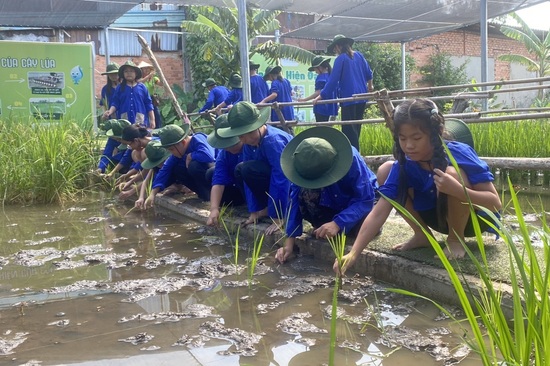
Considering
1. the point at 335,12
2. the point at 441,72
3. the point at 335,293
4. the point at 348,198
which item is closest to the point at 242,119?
the point at 348,198

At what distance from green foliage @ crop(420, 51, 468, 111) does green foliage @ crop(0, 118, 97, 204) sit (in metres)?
14.8

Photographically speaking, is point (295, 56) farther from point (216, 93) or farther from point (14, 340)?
point (14, 340)

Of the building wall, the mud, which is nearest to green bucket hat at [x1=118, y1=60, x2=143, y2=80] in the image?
the mud

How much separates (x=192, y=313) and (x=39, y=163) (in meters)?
3.93

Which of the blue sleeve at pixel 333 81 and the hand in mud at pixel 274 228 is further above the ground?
the blue sleeve at pixel 333 81

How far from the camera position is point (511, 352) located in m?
1.44

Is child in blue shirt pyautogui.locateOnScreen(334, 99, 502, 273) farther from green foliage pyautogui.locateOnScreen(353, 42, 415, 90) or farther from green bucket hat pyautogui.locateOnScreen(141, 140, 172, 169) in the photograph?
green foliage pyautogui.locateOnScreen(353, 42, 415, 90)

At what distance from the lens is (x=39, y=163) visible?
601 centimetres

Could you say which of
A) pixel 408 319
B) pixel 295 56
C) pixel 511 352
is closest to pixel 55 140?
pixel 408 319

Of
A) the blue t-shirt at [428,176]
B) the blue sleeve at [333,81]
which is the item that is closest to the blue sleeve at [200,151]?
the blue sleeve at [333,81]

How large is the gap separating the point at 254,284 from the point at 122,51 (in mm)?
13815

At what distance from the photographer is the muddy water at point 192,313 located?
2271 mm

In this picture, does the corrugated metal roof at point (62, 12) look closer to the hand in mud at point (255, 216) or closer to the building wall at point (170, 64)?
the hand in mud at point (255, 216)

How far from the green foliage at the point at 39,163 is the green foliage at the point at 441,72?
Result: 48.5ft
